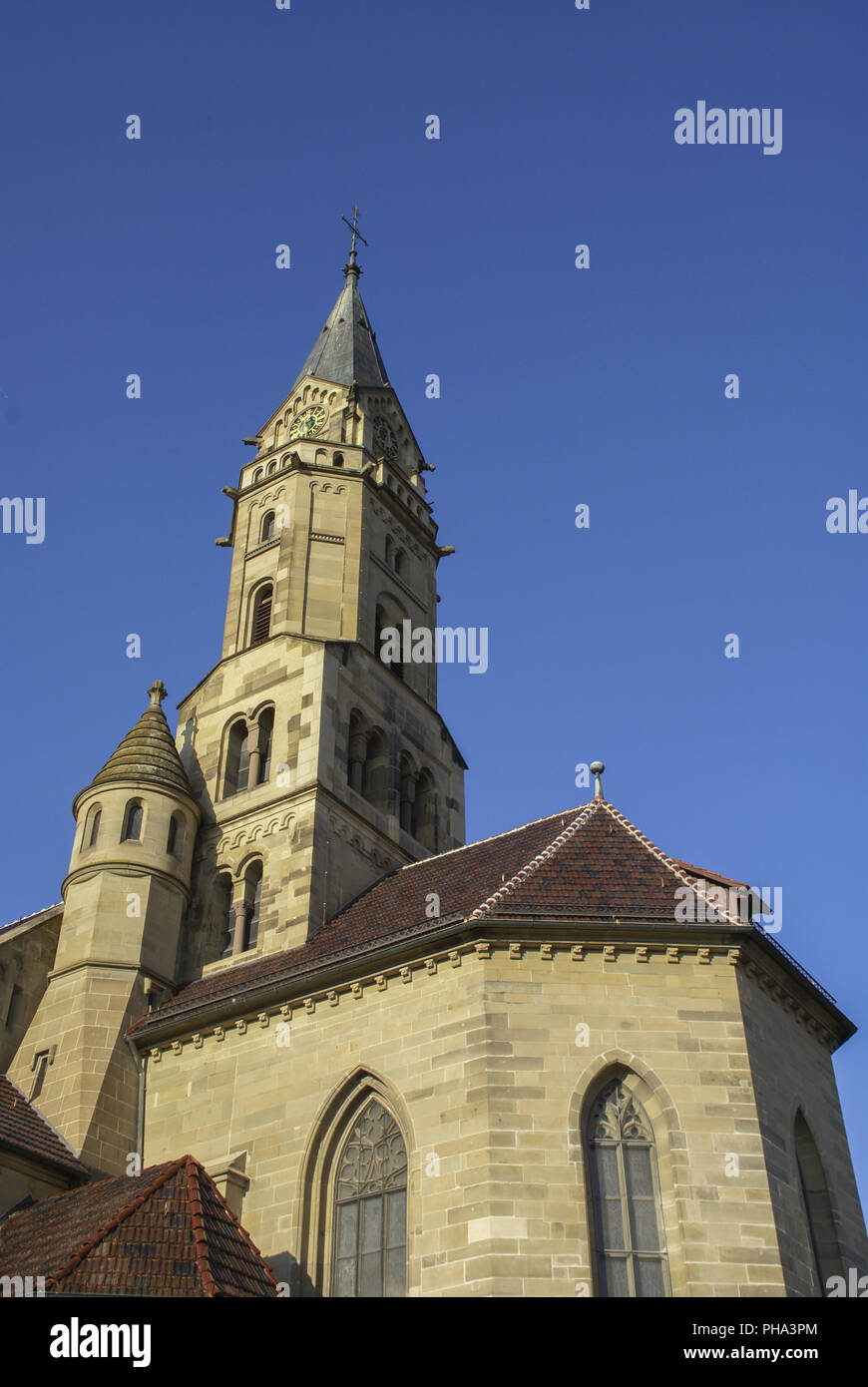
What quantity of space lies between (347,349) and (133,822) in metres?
17.5

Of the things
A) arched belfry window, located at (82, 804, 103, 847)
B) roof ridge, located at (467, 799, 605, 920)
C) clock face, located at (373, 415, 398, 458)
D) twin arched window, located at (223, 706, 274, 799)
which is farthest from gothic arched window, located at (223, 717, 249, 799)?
clock face, located at (373, 415, 398, 458)

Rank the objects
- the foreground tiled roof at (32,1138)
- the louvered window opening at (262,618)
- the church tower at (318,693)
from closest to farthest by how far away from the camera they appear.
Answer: the foreground tiled roof at (32,1138)
the church tower at (318,693)
the louvered window opening at (262,618)

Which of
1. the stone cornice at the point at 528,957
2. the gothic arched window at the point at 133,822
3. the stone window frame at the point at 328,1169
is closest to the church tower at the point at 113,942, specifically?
the gothic arched window at the point at 133,822

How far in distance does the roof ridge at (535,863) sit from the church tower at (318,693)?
5.15m

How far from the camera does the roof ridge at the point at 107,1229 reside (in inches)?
603

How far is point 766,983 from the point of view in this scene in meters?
19.4

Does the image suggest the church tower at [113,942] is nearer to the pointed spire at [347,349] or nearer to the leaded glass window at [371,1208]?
the leaded glass window at [371,1208]

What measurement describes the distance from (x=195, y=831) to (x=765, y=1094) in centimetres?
1353

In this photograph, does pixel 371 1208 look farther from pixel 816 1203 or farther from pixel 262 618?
pixel 262 618

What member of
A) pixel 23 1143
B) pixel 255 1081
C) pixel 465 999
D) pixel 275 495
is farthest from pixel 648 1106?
pixel 275 495

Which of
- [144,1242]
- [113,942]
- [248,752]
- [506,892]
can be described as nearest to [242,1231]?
[144,1242]

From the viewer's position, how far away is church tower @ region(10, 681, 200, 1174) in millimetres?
22203

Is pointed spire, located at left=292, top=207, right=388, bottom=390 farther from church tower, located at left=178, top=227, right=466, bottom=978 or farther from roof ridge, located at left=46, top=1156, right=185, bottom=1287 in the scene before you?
roof ridge, located at left=46, top=1156, right=185, bottom=1287
